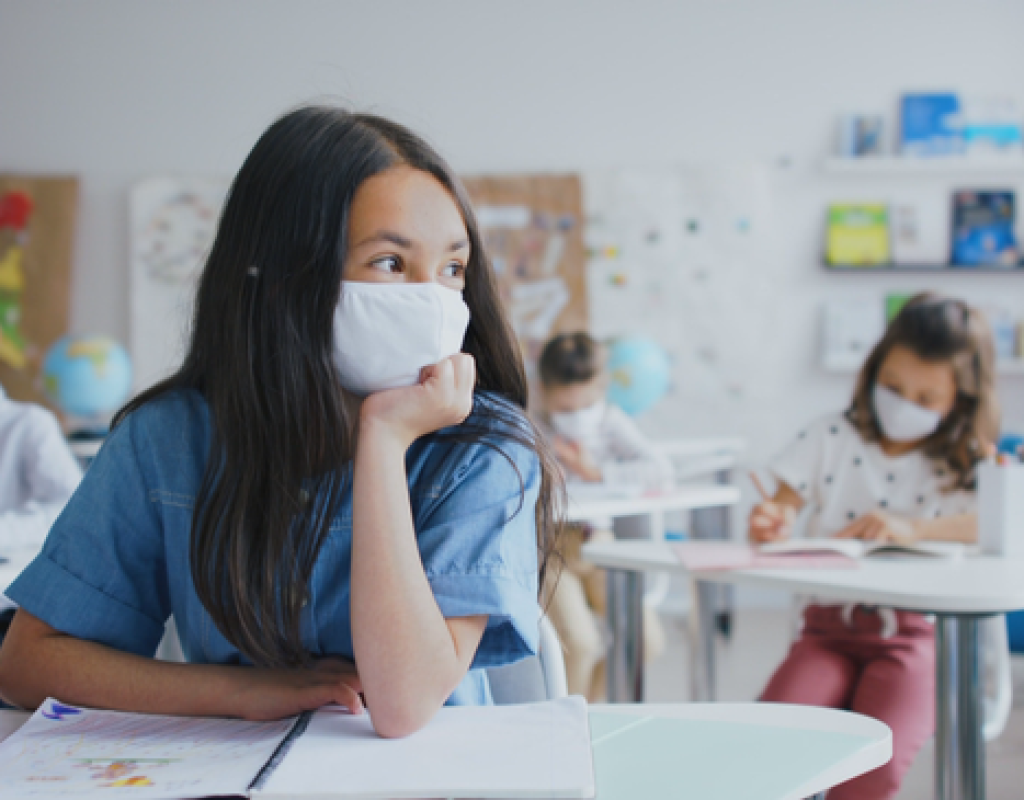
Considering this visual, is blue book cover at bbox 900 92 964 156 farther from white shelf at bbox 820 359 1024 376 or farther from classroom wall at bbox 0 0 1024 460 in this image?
white shelf at bbox 820 359 1024 376

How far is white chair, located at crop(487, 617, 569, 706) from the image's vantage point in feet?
3.43

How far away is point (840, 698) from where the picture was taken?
1773 millimetres

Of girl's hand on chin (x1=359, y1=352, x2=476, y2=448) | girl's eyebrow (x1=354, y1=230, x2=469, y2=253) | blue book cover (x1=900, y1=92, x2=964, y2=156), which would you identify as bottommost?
girl's hand on chin (x1=359, y1=352, x2=476, y2=448)

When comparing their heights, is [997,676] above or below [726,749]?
below

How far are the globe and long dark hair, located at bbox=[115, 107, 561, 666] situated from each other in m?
3.03

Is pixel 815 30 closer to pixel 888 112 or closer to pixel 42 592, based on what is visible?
pixel 888 112

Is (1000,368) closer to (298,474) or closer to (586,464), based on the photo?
(586,464)

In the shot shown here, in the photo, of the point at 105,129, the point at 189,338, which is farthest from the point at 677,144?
the point at 189,338

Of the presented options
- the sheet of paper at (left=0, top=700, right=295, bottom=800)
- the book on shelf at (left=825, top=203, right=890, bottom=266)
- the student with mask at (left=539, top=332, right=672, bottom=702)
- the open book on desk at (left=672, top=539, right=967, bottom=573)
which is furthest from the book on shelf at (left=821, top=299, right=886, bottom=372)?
the sheet of paper at (left=0, top=700, right=295, bottom=800)

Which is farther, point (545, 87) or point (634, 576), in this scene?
point (545, 87)

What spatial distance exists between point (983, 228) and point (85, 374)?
3691 millimetres

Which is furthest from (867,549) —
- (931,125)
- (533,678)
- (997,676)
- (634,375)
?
(931,125)

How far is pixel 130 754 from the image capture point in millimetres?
756

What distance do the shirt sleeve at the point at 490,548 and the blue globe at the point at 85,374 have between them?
3.42 meters
